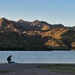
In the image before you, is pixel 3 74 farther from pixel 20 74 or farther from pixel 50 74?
pixel 50 74

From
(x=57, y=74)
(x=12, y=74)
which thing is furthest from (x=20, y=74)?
(x=57, y=74)

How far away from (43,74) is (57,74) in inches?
61.6

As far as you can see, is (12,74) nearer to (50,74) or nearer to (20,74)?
(20,74)

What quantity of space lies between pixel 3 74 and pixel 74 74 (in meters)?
7.67

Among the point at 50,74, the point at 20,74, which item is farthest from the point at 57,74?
the point at 20,74

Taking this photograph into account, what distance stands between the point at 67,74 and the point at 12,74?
596cm

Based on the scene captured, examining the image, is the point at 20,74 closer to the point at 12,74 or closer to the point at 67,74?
the point at 12,74

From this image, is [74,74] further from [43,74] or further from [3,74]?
[3,74]

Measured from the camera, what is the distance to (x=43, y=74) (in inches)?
1577

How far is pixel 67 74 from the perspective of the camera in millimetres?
40562

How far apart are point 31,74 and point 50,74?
84.9 inches

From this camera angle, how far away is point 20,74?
3959 cm

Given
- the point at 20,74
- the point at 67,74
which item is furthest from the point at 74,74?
the point at 20,74

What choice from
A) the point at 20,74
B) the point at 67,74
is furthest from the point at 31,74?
the point at 67,74
